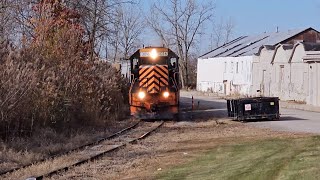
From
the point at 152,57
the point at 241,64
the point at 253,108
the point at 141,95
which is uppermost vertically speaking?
the point at 241,64

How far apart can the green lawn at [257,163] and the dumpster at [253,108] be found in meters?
10.9

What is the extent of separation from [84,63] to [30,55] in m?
5.63

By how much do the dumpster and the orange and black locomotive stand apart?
9.38 feet

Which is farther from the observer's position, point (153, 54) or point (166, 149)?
point (153, 54)

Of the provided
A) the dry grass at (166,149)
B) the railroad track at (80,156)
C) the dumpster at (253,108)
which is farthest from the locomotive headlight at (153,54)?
the railroad track at (80,156)

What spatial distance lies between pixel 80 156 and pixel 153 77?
1160 cm

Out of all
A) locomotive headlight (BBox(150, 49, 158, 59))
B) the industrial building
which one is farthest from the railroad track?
the industrial building

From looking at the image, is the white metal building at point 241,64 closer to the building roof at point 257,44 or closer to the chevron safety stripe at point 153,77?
the building roof at point 257,44

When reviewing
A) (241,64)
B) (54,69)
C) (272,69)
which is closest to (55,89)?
(54,69)

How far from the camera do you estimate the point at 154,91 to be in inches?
1032

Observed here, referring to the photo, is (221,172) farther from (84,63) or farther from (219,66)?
(219,66)

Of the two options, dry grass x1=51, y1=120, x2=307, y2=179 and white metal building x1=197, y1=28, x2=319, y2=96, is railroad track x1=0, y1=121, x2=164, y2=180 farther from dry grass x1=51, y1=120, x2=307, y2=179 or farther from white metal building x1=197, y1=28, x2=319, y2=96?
white metal building x1=197, y1=28, x2=319, y2=96

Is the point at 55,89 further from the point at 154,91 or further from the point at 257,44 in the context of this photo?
the point at 257,44

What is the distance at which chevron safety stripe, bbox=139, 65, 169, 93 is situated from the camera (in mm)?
26219
